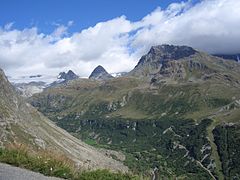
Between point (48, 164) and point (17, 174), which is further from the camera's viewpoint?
point (48, 164)

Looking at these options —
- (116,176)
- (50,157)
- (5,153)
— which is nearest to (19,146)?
(5,153)

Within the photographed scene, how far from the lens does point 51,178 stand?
15.8 m

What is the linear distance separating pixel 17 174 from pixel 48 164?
1459 millimetres

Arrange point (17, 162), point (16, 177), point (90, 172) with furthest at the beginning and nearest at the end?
point (17, 162) → point (90, 172) → point (16, 177)

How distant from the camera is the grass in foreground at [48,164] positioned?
16.0 meters

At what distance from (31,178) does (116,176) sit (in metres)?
2.99

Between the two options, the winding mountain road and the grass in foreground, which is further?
the grass in foreground

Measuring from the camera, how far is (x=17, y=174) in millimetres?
15680

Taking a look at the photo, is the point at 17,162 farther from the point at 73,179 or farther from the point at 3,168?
the point at 73,179

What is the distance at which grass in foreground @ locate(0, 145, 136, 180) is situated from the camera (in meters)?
16.0

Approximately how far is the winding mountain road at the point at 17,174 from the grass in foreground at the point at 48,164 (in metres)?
0.46

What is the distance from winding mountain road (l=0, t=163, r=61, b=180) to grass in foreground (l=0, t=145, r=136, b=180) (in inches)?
18.0

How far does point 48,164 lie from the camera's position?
662 inches

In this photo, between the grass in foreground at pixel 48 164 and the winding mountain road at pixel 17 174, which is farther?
the grass in foreground at pixel 48 164
